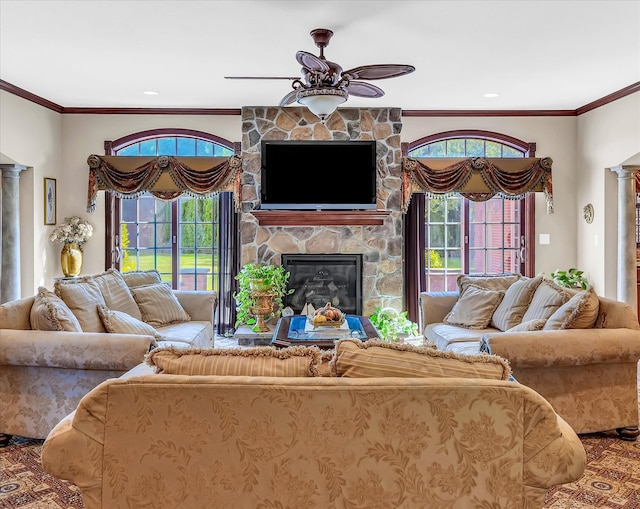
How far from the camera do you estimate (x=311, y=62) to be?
330 centimetres

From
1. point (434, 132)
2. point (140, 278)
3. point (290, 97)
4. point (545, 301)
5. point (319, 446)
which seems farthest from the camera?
point (434, 132)

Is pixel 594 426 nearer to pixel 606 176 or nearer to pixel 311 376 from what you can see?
pixel 311 376

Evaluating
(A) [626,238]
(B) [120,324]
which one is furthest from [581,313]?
(A) [626,238]

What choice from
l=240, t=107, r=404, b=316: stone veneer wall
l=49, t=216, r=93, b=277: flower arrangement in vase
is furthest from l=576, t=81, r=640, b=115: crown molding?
l=49, t=216, r=93, b=277: flower arrangement in vase

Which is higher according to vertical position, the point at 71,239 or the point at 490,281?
the point at 71,239

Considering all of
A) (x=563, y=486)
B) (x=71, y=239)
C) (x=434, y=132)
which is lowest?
(x=563, y=486)

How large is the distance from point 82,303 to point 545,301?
3.09 metres

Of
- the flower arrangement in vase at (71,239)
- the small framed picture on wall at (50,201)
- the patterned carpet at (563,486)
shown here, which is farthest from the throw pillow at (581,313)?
the small framed picture on wall at (50,201)

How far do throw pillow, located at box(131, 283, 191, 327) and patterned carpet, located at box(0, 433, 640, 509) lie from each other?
1.38 meters

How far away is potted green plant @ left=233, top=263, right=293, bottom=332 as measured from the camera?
18.4ft

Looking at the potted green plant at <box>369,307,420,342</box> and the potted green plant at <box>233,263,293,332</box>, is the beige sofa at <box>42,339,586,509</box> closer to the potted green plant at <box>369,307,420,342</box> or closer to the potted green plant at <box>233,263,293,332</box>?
the potted green plant at <box>233,263,293,332</box>

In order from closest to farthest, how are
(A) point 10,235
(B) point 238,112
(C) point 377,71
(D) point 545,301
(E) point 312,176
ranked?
1. (C) point 377,71
2. (D) point 545,301
3. (A) point 10,235
4. (E) point 312,176
5. (B) point 238,112

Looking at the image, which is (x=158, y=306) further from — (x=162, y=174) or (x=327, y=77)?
(x=327, y=77)

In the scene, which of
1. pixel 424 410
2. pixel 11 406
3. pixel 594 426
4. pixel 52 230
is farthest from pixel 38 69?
pixel 594 426
